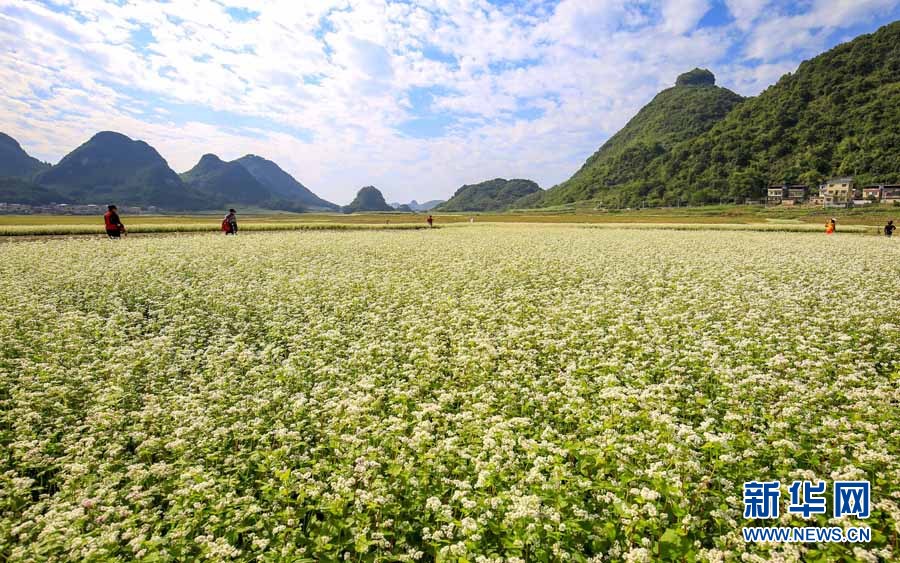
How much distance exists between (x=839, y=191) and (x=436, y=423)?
559ft

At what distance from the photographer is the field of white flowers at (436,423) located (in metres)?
4.23

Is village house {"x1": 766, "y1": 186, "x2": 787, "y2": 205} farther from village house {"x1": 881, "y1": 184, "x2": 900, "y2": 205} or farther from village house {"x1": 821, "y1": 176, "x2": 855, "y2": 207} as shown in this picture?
village house {"x1": 881, "y1": 184, "x2": 900, "y2": 205}

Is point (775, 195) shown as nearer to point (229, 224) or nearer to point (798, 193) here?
point (798, 193)

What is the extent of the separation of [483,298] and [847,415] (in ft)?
32.9

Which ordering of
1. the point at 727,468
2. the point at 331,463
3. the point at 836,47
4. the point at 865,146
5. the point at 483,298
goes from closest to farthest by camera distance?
the point at 727,468 → the point at 331,463 → the point at 483,298 → the point at 865,146 → the point at 836,47

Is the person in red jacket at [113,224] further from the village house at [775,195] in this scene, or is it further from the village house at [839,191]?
the village house at [775,195]

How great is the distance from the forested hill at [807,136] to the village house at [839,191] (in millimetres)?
6804

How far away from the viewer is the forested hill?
12825 cm

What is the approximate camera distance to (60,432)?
21.1 feet

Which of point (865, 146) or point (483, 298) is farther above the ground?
point (865, 146)

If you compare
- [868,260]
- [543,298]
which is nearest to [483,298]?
[543,298]

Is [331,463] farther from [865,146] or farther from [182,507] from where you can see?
[865,146]

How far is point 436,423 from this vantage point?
21.2 ft

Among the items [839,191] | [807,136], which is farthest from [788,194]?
[807,136]
